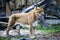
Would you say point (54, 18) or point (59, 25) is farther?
point (54, 18)

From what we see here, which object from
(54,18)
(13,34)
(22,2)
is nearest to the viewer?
(13,34)

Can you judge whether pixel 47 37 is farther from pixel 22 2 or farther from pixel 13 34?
pixel 22 2

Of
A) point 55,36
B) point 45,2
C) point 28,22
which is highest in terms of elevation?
point 45,2

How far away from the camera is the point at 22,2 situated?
1210 cm

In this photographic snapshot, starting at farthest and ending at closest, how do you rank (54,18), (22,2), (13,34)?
(22,2), (54,18), (13,34)

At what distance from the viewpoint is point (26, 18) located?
23.4 feet

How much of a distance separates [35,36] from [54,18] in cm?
300

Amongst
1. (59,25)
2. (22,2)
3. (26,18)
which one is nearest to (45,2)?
(59,25)

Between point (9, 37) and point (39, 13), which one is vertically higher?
point (39, 13)

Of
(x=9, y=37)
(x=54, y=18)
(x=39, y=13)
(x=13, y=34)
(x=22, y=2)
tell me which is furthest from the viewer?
(x=22, y=2)

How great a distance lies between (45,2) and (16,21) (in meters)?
1.78

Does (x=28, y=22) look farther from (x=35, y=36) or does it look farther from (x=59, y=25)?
(x=59, y=25)

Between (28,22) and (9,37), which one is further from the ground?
(28,22)

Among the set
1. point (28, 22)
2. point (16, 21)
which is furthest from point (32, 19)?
point (16, 21)
